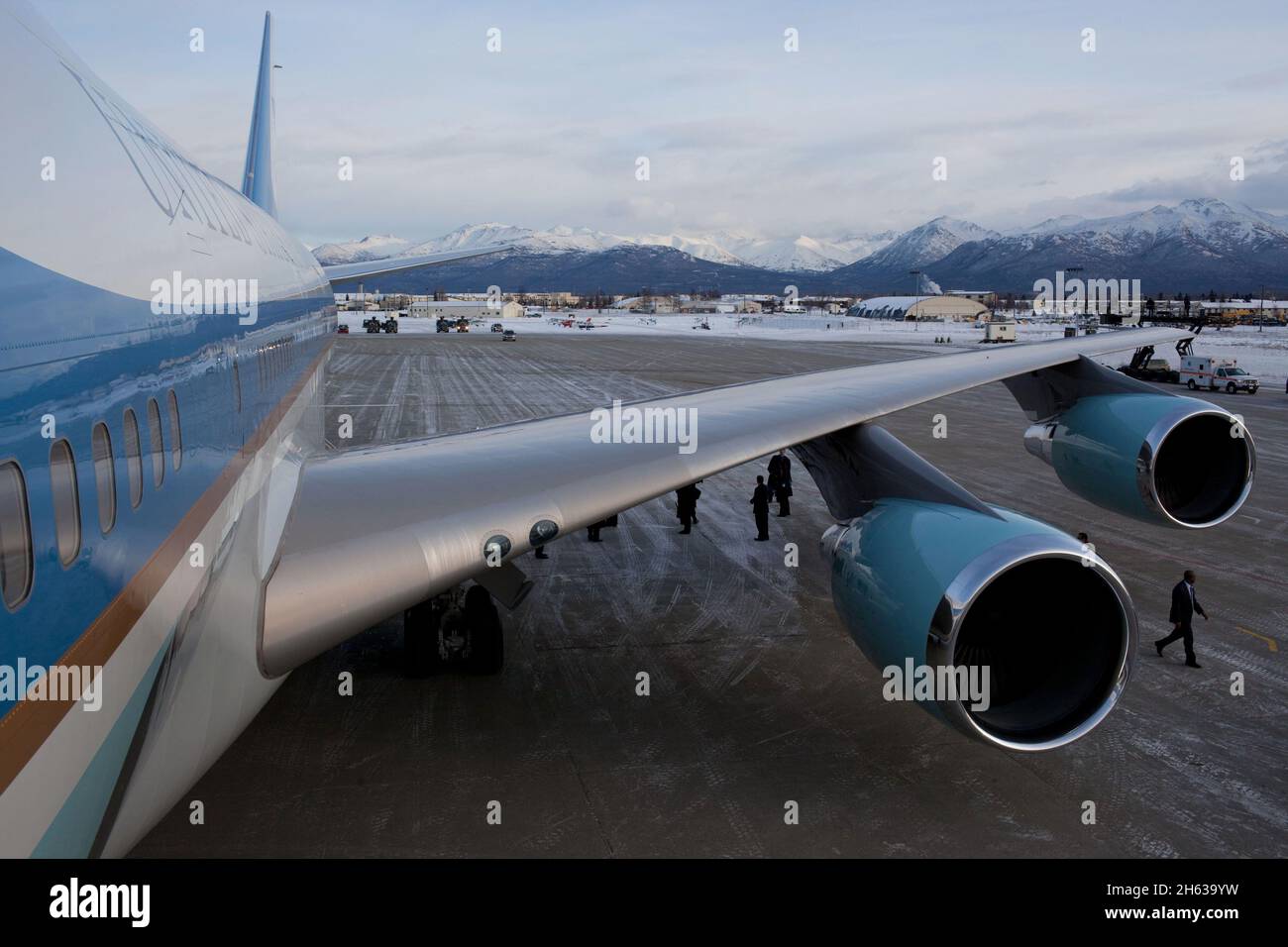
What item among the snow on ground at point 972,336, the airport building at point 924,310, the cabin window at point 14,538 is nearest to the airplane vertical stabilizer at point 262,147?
the cabin window at point 14,538

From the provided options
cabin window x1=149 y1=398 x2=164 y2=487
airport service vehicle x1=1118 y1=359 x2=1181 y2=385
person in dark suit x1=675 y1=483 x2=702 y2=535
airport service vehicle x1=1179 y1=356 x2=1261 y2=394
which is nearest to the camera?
cabin window x1=149 y1=398 x2=164 y2=487

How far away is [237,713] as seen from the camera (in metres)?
5.23

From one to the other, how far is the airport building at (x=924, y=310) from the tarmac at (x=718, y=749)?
12344cm

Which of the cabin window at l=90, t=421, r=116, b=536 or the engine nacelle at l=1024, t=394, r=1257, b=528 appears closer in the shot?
the cabin window at l=90, t=421, r=116, b=536

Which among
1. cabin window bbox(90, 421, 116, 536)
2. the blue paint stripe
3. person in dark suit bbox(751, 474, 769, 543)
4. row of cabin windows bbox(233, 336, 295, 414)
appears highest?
row of cabin windows bbox(233, 336, 295, 414)

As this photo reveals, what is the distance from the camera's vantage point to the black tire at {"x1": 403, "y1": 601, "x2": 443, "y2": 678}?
32.0 ft

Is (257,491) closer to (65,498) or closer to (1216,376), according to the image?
(65,498)

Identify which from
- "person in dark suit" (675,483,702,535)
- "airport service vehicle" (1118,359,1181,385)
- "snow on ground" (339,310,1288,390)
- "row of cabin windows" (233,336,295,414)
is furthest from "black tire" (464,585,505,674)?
"airport service vehicle" (1118,359,1181,385)

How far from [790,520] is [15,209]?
15068 millimetres

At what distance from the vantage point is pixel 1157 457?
996 centimetres

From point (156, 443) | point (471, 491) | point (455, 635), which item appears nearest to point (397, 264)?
point (455, 635)

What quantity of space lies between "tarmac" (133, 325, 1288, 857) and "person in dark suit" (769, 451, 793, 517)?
9.98 feet

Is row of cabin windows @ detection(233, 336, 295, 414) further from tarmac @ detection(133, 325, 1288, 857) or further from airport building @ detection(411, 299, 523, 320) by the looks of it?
airport building @ detection(411, 299, 523, 320)
